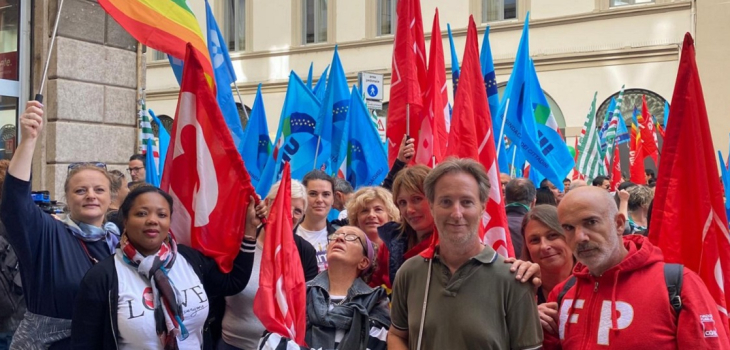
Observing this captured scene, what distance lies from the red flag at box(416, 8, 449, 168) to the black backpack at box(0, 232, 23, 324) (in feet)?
9.28

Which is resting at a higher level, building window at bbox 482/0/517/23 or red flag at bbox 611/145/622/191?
building window at bbox 482/0/517/23

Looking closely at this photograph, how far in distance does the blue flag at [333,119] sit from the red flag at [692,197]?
196 inches

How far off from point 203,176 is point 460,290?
208cm

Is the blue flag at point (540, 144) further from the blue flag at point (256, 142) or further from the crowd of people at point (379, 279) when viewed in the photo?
the crowd of people at point (379, 279)

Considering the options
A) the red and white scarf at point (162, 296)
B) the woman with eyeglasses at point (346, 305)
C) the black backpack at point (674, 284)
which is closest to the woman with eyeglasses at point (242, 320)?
the woman with eyeglasses at point (346, 305)

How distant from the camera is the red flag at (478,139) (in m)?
4.07

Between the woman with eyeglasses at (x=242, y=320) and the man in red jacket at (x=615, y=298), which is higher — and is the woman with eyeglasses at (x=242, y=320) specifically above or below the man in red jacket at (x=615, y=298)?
below

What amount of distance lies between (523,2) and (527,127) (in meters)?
14.7

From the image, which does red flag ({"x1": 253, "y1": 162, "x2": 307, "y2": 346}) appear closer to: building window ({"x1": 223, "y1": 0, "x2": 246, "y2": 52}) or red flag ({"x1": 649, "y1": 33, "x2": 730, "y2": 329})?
red flag ({"x1": 649, "y1": 33, "x2": 730, "y2": 329})

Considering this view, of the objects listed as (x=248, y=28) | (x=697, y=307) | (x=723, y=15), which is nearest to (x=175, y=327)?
(x=697, y=307)

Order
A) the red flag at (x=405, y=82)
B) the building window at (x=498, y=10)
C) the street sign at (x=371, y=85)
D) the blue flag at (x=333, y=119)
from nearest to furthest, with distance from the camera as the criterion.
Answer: the red flag at (x=405, y=82) → the blue flag at (x=333, y=119) → the street sign at (x=371, y=85) → the building window at (x=498, y=10)

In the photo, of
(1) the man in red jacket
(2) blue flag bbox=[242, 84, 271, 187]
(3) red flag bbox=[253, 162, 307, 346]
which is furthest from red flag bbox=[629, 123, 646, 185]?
(1) the man in red jacket

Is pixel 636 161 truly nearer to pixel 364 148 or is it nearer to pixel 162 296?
pixel 364 148

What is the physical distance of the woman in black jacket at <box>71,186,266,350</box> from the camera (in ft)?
11.1
